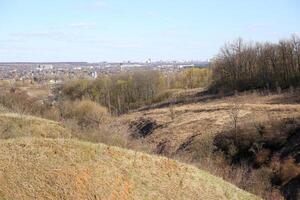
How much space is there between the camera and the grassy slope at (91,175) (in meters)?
14.7

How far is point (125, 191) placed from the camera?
16078 millimetres

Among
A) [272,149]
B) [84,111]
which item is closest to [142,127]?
[84,111]

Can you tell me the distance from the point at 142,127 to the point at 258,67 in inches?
1205

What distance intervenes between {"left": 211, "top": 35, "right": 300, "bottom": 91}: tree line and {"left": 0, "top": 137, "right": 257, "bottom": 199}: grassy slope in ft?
Answer: 195

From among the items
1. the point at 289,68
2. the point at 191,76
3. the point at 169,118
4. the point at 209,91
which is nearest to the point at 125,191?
the point at 169,118

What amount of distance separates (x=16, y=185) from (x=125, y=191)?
145 inches

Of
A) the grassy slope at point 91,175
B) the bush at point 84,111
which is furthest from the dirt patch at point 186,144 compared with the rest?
the grassy slope at point 91,175

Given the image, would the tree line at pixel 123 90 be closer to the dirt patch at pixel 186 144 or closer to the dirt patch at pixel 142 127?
the dirt patch at pixel 142 127

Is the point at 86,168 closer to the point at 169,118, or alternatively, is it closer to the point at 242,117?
the point at 242,117

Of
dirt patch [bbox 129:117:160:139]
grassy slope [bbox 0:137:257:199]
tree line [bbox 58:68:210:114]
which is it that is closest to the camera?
grassy slope [bbox 0:137:257:199]

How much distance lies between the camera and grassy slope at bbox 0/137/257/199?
14.7 m

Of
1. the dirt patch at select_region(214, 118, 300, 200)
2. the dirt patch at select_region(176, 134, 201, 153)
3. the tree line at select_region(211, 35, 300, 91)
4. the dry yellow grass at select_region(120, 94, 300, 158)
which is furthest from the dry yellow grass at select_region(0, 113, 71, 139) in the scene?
the tree line at select_region(211, 35, 300, 91)

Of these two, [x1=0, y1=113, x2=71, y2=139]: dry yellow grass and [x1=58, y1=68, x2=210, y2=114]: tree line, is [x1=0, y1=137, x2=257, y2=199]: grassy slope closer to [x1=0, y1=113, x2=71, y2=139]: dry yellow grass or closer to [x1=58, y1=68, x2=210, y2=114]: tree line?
[x1=0, y1=113, x2=71, y2=139]: dry yellow grass

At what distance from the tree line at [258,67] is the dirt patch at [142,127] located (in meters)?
24.5
